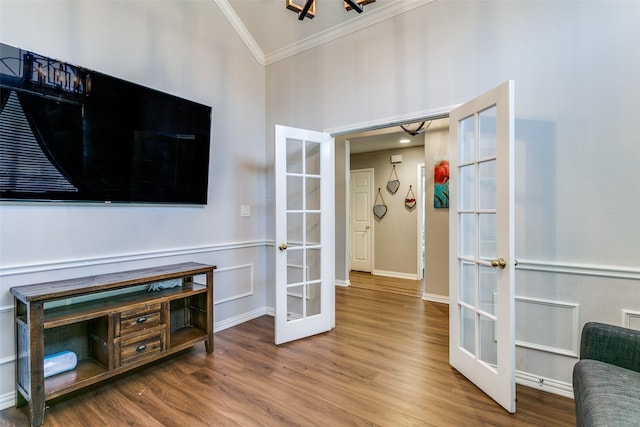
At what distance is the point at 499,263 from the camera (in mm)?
1972

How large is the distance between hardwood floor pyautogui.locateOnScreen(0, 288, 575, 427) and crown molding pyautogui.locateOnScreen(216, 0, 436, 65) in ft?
10.2

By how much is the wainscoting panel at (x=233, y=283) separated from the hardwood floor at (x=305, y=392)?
1.45 ft

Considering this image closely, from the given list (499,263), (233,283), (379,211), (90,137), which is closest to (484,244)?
(499,263)

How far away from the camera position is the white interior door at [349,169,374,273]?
6.37 m

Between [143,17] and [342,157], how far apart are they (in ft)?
11.2

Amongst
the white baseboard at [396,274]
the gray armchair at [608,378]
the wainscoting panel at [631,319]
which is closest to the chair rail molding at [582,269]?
the wainscoting panel at [631,319]

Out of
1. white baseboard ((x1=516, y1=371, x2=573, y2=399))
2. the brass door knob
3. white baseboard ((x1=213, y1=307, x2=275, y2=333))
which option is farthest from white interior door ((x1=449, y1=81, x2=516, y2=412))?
white baseboard ((x1=213, y1=307, x2=275, y2=333))

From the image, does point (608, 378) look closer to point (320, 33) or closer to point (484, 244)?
point (484, 244)

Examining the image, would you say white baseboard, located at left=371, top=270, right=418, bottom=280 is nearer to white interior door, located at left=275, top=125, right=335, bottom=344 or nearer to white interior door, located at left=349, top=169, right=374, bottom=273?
white interior door, located at left=349, top=169, right=374, bottom=273

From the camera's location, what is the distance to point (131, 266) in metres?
2.51

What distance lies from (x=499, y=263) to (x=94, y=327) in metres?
2.90

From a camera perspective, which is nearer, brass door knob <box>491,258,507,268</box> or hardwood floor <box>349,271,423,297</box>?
brass door knob <box>491,258,507,268</box>

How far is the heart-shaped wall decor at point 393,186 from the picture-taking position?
5.97 meters

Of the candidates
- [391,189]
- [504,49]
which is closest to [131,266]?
[504,49]
